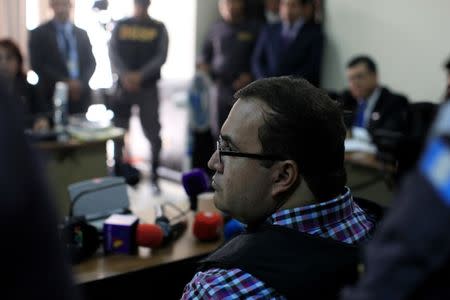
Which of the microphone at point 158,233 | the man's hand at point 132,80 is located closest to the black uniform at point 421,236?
the microphone at point 158,233

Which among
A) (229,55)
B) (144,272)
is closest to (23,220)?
(144,272)

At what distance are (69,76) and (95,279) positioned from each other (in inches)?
144

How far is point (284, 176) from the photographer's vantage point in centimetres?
111

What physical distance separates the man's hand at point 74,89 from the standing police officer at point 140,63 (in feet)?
1.20

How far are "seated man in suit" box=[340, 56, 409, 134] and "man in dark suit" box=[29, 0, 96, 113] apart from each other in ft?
7.32

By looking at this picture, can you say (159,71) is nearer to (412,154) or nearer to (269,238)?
(269,238)

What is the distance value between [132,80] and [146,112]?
36cm

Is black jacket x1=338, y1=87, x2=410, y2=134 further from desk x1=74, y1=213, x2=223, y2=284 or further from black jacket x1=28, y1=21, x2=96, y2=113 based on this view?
black jacket x1=28, y1=21, x2=96, y2=113

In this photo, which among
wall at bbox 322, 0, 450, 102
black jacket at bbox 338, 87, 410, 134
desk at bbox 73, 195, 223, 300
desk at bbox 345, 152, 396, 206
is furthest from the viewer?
wall at bbox 322, 0, 450, 102

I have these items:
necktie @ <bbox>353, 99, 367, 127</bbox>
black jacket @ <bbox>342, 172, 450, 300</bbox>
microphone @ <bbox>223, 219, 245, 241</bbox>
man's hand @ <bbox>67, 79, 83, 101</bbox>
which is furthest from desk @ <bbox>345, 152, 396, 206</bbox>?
black jacket @ <bbox>342, 172, 450, 300</bbox>

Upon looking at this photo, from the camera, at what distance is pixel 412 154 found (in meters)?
0.64

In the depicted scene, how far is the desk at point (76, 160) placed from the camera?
356 cm

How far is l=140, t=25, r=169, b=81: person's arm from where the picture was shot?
16.3 ft

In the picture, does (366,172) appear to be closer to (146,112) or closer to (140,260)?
(140,260)
